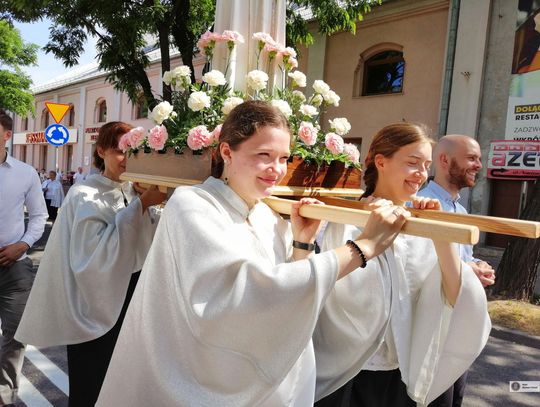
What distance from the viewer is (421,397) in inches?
71.4

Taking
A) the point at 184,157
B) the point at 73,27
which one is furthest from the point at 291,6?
the point at 184,157

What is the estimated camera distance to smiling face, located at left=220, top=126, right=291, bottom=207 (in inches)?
59.7

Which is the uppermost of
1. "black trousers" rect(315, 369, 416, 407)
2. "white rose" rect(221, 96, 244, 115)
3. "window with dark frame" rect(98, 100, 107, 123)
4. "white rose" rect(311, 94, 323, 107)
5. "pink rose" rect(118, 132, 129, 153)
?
"window with dark frame" rect(98, 100, 107, 123)

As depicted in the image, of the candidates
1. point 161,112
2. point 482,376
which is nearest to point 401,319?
point 161,112

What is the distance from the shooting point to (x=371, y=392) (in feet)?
6.02

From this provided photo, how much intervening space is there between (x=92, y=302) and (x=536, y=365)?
13.8 ft

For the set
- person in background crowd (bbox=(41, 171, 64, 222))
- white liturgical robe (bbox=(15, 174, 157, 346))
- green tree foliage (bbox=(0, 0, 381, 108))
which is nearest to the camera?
white liturgical robe (bbox=(15, 174, 157, 346))

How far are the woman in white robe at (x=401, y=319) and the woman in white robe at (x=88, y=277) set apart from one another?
1.07m

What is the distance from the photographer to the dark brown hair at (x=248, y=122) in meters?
1.52

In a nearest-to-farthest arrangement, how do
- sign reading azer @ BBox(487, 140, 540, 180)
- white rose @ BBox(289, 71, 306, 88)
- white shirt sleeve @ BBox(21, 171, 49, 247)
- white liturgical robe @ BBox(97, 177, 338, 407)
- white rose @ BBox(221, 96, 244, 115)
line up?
white liturgical robe @ BBox(97, 177, 338, 407) → white rose @ BBox(221, 96, 244, 115) → white rose @ BBox(289, 71, 306, 88) → white shirt sleeve @ BBox(21, 171, 49, 247) → sign reading azer @ BBox(487, 140, 540, 180)

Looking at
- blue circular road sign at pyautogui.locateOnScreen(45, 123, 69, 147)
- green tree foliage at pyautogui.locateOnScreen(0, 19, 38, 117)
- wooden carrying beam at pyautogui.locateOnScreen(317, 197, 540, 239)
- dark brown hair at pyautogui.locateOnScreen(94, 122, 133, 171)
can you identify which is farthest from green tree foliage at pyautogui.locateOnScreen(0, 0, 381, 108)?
green tree foliage at pyautogui.locateOnScreen(0, 19, 38, 117)

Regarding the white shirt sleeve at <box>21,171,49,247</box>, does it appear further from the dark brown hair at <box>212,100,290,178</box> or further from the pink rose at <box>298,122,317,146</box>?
the dark brown hair at <box>212,100,290,178</box>

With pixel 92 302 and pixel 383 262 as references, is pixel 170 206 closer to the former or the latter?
pixel 383 262

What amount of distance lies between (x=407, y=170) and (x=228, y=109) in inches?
32.1
